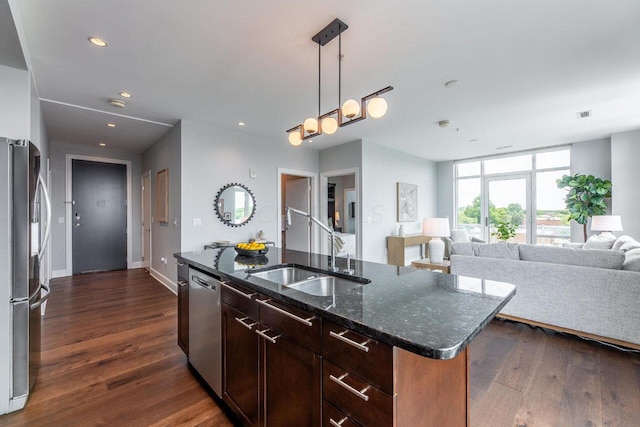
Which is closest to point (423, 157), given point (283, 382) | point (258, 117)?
point (258, 117)

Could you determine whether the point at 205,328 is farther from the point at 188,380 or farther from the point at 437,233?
the point at 437,233

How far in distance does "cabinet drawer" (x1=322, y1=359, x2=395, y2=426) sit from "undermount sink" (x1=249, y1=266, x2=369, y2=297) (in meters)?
0.50

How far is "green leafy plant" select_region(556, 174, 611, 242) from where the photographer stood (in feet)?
16.6

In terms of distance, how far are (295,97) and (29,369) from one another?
10.6 ft

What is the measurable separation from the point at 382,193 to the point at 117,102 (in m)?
4.40

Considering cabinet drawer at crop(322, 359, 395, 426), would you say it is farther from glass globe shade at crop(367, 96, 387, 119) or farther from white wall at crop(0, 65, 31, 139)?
white wall at crop(0, 65, 31, 139)

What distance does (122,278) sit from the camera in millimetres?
5125

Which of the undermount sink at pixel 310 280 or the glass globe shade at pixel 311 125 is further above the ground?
the glass globe shade at pixel 311 125

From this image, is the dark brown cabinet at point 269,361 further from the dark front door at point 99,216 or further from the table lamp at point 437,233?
the dark front door at point 99,216

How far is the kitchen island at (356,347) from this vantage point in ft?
2.88

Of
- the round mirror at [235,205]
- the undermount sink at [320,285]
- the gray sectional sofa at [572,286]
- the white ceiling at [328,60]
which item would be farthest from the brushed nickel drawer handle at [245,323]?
the round mirror at [235,205]

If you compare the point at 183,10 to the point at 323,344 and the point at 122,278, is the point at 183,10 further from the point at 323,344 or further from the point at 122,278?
the point at 122,278

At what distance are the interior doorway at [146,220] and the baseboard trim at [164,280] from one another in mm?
623

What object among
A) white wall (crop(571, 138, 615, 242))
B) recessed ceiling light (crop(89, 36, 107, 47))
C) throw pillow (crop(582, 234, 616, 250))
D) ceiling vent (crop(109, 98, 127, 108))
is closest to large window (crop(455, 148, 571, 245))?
white wall (crop(571, 138, 615, 242))
